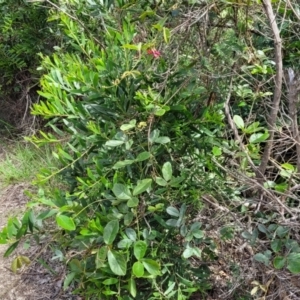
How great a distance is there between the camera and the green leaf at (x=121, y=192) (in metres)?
1.73

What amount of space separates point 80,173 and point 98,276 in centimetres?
45

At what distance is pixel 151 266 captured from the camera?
5.83 ft

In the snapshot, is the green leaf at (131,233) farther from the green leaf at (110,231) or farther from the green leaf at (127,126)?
the green leaf at (127,126)

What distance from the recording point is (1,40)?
175 inches

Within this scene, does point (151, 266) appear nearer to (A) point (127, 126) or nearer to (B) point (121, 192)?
(B) point (121, 192)

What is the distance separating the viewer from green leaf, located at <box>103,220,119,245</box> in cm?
171

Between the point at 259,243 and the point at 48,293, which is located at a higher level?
the point at 259,243

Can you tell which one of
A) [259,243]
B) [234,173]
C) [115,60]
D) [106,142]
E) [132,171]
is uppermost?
[115,60]

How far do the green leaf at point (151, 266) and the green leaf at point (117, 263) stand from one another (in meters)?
0.08

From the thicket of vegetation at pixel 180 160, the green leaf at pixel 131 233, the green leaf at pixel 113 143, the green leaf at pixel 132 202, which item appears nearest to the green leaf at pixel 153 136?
the thicket of vegetation at pixel 180 160

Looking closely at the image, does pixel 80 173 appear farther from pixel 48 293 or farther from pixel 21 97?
pixel 21 97

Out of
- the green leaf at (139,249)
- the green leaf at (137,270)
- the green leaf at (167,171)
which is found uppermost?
the green leaf at (167,171)

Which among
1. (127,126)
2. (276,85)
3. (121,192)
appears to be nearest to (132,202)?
(121,192)

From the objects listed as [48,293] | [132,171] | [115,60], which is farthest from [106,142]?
[48,293]
